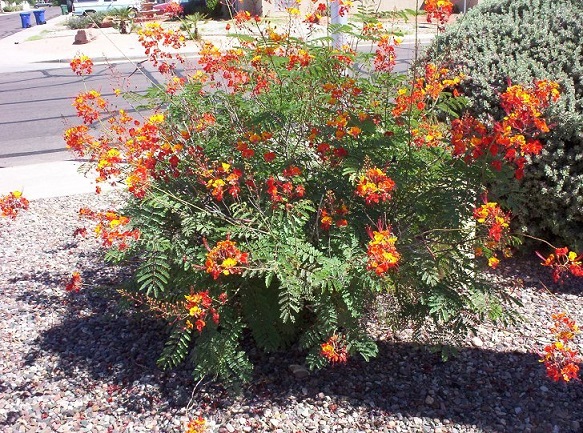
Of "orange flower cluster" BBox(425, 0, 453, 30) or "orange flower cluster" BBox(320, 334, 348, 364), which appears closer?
"orange flower cluster" BBox(320, 334, 348, 364)

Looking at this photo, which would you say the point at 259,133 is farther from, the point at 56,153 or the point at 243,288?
the point at 56,153

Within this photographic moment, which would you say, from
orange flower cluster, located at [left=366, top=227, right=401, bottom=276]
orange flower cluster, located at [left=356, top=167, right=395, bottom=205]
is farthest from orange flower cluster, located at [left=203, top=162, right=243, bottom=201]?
orange flower cluster, located at [left=366, top=227, right=401, bottom=276]

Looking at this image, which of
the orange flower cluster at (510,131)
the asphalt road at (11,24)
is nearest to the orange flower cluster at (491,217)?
the orange flower cluster at (510,131)

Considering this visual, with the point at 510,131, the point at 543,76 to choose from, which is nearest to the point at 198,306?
the point at 510,131

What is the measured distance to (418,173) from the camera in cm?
315

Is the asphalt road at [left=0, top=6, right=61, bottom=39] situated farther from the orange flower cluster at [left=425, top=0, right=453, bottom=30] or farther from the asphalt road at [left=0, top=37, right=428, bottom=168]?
the orange flower cluster at [left=425, top=0, right=453, bottom=30]

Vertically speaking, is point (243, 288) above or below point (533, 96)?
below

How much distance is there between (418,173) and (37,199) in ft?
13.8

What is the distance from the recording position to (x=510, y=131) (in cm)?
272

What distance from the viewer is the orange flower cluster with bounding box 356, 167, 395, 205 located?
8.35 ft

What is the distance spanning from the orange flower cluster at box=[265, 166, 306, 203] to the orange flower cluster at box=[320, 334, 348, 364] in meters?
0.65

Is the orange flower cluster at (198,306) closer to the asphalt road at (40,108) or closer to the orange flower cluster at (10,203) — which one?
the orange flower cluster at (10,203)

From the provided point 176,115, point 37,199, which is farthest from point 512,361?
point 37,199

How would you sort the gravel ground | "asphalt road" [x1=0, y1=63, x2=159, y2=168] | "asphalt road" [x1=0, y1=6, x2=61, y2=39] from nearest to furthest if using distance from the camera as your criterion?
the gravel ground
"asphalt road" [x1=0, y1=63, x2=159, y2=168]
"asphalt road" [x1=0, y1=6, x2=61, y2=39]
